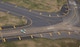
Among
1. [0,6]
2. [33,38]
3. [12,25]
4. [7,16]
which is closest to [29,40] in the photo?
[33,38]

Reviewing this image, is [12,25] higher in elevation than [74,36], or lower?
higher

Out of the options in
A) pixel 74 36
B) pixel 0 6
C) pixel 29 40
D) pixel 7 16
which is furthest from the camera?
pixel 0 6

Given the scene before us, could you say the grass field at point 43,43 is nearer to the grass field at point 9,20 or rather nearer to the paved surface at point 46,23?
the paved surface at point 46,23

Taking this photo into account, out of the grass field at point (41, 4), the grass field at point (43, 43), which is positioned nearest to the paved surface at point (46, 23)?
the grass field at point (43, 43)

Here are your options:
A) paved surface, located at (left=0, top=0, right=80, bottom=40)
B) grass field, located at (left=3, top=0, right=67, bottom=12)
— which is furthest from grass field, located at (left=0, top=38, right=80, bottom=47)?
grass field, located at (left=3, top=0, right=67, bottom=12)

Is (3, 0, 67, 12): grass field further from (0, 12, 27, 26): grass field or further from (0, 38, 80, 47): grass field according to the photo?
(0, 38, 80, 47): grass field

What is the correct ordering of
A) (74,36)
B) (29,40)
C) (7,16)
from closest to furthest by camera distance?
(29,40)
(74,36)
(7,16)

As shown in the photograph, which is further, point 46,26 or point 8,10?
point 8,10

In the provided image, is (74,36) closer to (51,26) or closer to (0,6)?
(51,26)
